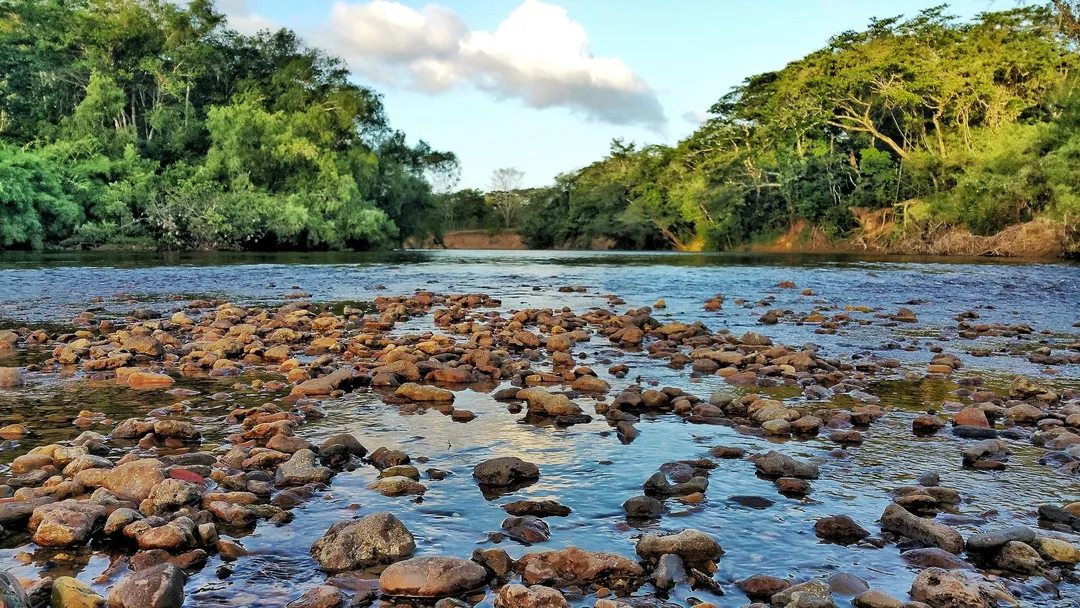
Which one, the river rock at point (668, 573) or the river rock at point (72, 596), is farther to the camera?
the river rock at point (668, 573)

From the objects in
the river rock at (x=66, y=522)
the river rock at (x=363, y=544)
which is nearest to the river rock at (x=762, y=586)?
the river rock at (x=363, y=544)

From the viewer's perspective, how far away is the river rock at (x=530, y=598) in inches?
128

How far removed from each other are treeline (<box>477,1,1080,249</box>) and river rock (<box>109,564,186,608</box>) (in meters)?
42.9

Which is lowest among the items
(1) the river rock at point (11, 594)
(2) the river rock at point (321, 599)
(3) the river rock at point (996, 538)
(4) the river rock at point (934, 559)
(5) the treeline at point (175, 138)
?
(4) the river rock at point (934, 559)

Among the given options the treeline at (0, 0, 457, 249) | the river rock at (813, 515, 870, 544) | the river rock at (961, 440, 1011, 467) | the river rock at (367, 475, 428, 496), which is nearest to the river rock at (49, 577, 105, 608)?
the river rock at (367, 475, 428, 496)

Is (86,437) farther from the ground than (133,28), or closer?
closer

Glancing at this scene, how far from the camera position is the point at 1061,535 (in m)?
4.07

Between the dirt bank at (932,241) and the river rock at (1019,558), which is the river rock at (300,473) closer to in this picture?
the river rock at (1019,558)

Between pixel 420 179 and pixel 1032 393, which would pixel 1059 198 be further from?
pixel 420 179

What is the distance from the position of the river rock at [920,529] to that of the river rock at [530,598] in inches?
75.2

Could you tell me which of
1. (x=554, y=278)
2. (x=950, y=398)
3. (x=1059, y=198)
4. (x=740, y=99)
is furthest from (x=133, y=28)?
(x=950, y=398)

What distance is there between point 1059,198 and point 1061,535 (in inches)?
1596

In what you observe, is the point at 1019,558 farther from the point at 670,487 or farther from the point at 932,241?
the point at 932,241

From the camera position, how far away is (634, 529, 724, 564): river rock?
3.79 metres
